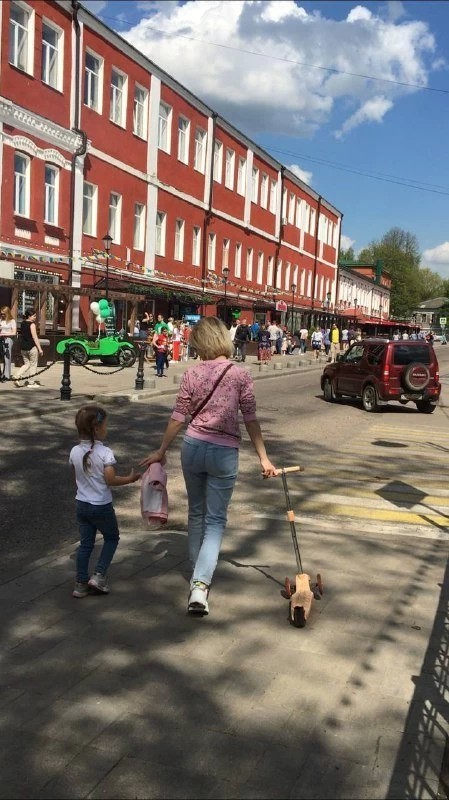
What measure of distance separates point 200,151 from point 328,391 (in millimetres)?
22561

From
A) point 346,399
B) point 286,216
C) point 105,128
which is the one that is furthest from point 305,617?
point 286,216

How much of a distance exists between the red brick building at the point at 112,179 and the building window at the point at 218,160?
0.33 feet

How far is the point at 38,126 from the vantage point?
25031mm

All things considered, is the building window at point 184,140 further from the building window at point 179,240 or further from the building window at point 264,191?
the building window at point 264,191

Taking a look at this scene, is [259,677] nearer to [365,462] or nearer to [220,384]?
[220,384]

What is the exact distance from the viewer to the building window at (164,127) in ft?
111

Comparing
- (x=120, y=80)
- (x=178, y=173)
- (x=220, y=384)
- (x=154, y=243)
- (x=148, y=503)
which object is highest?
(x=120, y=80)

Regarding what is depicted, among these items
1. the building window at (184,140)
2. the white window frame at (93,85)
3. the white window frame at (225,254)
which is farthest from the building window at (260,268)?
the white window frame at (93,85)

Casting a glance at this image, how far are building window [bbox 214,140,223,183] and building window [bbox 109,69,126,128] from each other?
976cm

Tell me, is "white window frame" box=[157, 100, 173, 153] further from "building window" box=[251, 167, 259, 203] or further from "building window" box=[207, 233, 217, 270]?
"building window" box=[251, 167, 259, 203]

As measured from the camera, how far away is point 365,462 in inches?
421

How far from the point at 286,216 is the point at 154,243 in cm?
2065

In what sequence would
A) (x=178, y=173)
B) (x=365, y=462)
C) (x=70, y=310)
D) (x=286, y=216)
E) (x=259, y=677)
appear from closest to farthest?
(x=259, y=677), (x=365, y=462), (x=70, y=310), (x=178, y=173), (x=286, y=216)

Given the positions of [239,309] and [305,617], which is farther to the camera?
[239,309]
